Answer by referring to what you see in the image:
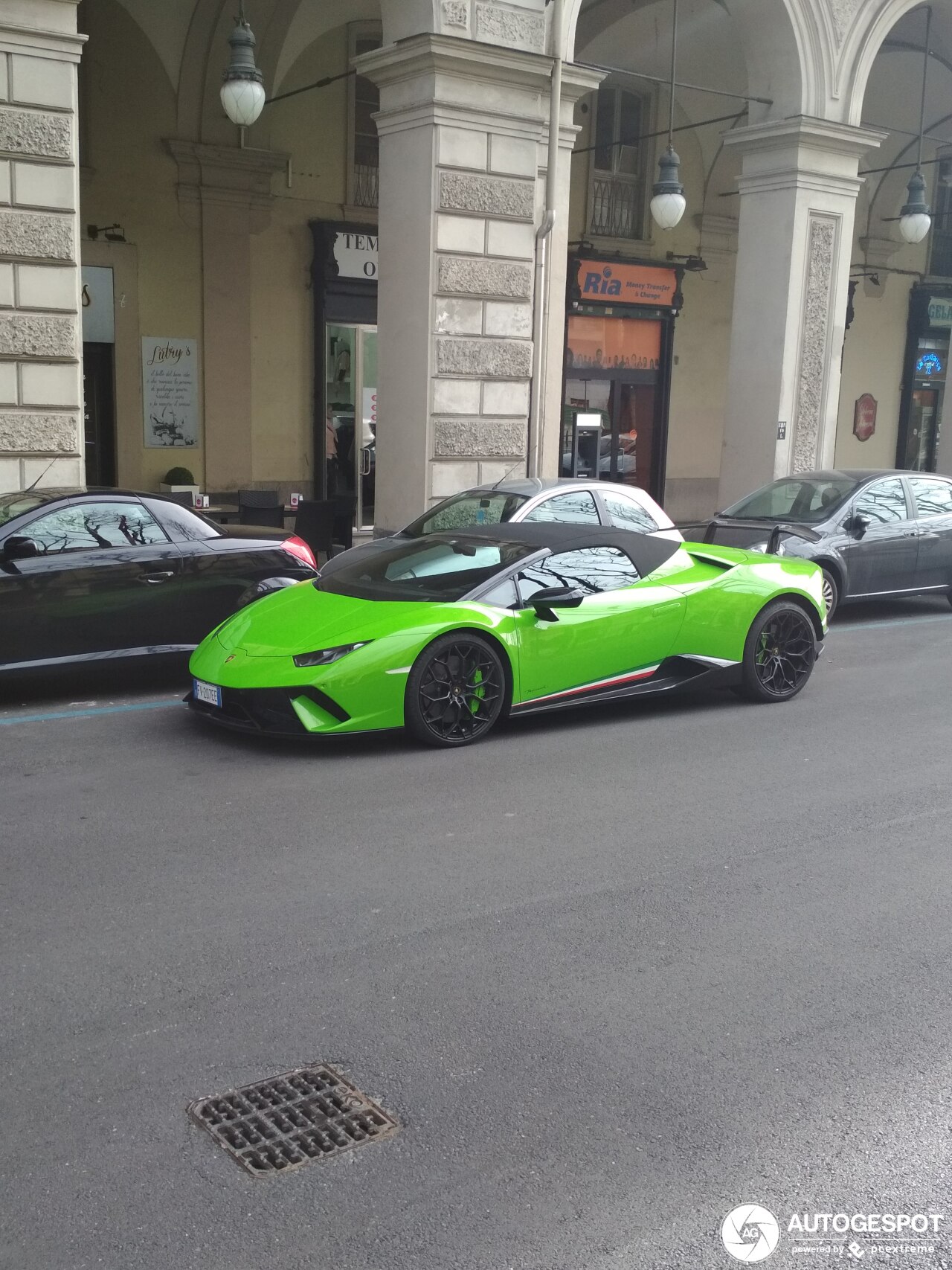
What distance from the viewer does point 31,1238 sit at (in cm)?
305

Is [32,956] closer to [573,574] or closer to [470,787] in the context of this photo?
[470,787]

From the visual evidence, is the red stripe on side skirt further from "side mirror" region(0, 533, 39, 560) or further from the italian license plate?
"side mirror" region(0, 533, 39, 560)

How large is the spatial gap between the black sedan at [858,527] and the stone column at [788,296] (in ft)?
12.5

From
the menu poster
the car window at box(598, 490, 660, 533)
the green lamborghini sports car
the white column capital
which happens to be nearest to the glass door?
the menu poster

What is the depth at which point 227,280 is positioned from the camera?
57.9 feet

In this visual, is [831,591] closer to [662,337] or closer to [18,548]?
[18,548]

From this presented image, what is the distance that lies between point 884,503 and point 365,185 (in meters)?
9.70

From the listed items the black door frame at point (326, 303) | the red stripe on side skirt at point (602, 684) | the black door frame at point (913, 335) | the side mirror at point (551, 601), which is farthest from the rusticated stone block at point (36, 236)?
the black door frame at point (913, 335)

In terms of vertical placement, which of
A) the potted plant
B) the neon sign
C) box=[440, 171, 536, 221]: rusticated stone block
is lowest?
the potted plant

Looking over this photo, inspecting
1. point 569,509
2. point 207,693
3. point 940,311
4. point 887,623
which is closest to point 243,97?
point 569,509

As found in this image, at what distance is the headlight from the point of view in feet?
23.6

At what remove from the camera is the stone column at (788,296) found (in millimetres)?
17000

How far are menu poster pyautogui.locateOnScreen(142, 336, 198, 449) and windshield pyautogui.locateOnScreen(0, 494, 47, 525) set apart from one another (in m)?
8.49

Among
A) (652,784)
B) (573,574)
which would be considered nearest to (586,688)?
(573,574)
